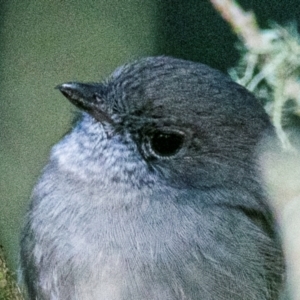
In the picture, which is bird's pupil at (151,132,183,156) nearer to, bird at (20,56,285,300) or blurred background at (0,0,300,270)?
bird at (20,56,285,300)

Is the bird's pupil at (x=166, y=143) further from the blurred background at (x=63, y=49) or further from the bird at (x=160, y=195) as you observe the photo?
the blurred background at (x=63, y=49)

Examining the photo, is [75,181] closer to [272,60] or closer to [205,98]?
[205,98]

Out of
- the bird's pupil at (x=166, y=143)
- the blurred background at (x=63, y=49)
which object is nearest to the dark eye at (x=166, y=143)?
the bird's pupil at (x=166, y=143)

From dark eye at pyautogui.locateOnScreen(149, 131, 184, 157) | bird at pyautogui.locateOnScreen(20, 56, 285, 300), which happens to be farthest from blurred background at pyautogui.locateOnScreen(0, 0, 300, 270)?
dark eye at pyautogui.locateOnScreen(149, 131, 184, 157)

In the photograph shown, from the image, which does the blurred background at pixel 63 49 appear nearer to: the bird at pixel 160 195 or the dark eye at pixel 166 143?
the bird at pixel 160 195

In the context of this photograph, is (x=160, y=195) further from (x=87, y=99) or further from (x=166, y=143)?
(x=87, y=99)

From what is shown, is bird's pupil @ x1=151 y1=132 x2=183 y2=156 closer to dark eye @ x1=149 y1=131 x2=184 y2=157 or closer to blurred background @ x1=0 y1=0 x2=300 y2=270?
dark eye @ x1=149 y1=131 x2=184 y2=157

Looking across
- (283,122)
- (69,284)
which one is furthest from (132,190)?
(283,122)
